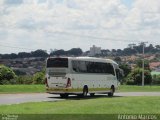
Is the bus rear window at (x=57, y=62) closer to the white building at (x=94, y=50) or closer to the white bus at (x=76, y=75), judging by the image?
the white bus at (x=76, y=75)

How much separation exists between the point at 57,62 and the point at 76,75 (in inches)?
70.0

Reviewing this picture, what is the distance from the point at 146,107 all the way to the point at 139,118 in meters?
4.26

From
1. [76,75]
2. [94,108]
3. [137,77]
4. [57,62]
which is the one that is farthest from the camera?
[137,77]

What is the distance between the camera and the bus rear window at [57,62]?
33688mm

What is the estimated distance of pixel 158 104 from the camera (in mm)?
23609

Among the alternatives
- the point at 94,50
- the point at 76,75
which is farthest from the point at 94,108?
the point at 94,50

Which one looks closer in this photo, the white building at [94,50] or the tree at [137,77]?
the tree at [137,77]

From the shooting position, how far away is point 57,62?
33.9 meters

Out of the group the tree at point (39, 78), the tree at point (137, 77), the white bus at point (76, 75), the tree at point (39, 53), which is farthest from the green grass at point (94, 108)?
the tree at point (39, 53)

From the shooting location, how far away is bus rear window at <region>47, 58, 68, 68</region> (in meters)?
33.7

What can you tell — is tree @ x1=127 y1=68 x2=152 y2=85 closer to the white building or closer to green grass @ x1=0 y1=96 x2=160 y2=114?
the white building

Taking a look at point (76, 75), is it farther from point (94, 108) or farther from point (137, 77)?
point (137, 77)

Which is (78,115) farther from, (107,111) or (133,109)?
(133,109)

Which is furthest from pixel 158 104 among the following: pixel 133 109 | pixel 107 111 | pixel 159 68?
pixel 159 68
